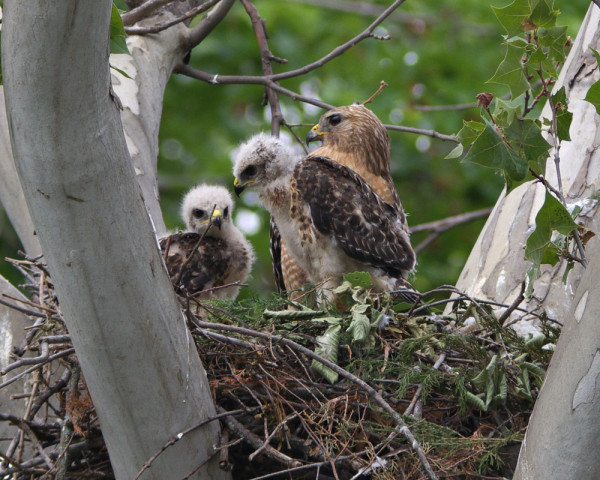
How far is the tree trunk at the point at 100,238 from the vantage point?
7.32 feet

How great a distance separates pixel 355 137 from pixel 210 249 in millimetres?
1168

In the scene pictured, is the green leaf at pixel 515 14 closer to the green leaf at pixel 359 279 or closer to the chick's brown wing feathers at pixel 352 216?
the green leaf at pixel 359 279

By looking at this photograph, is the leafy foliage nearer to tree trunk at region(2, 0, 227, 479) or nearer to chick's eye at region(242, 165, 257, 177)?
tree trunk at region(2, 0, 227, 479)

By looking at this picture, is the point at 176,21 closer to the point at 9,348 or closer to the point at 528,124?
the point at 9,348

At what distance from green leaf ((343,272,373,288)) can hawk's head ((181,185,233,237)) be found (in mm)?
1287

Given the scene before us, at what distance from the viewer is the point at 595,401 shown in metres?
2.28

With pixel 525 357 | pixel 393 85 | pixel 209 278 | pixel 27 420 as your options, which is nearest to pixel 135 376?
pixel 27 420

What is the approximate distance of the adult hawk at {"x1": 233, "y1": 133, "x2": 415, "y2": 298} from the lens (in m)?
4.45

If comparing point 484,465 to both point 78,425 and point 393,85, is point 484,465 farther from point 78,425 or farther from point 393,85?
point 393,85

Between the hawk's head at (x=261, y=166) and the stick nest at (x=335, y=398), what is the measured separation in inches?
44.8

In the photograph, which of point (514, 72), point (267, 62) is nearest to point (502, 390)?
point (514, 72)

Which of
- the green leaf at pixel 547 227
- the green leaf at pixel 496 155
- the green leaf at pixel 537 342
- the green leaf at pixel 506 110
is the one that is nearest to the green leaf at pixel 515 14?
the green leaf at pixel 506 110

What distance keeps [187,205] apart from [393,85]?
3.78 metres

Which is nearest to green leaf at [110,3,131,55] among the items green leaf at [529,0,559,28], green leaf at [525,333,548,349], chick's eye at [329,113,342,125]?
green leaf at [529,0,559,28]
